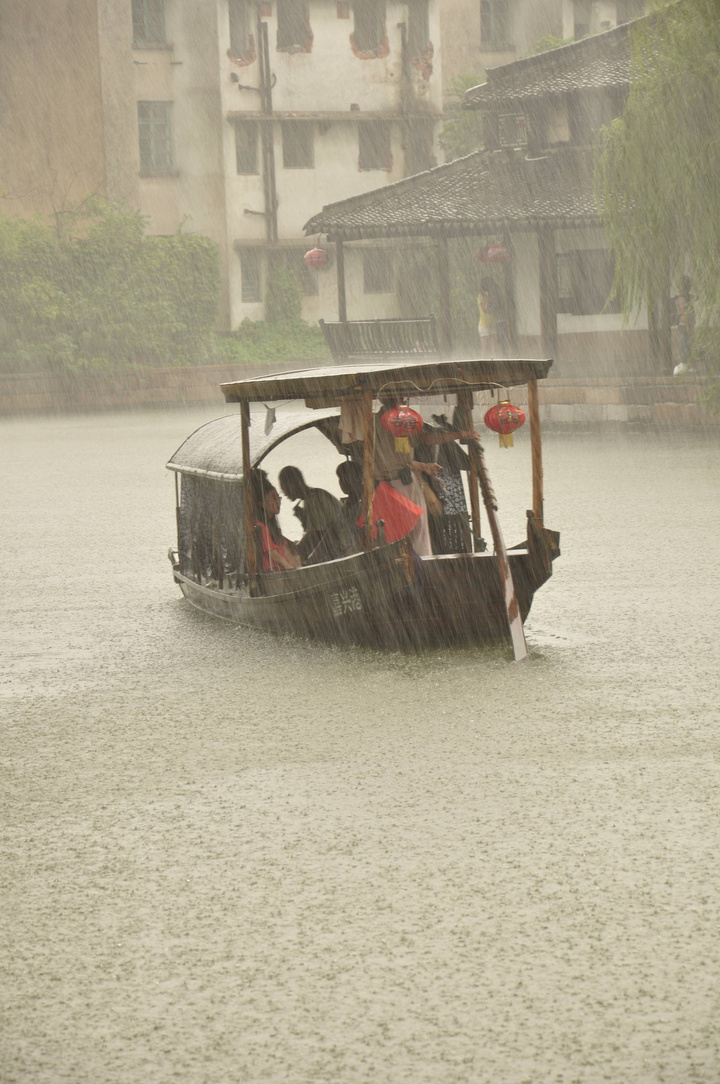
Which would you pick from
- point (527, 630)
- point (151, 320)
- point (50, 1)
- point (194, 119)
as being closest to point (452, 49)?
point (194, 119)

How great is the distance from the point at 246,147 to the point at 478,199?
1712 cm

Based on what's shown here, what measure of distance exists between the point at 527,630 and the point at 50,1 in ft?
134

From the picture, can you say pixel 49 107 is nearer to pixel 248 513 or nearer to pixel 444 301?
pixel 444 301

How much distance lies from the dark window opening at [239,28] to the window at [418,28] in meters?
5.26

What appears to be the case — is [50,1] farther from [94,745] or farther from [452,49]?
[94,745]

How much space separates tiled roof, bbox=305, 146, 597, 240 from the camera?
3075 centimetres

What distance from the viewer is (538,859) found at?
552 centimetres

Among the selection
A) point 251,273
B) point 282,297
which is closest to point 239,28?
point 251,273

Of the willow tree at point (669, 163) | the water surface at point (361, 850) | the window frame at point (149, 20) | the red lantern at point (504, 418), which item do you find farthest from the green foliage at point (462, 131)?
the red lantern at point (504, 418)

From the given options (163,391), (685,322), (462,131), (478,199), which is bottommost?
(163,391)

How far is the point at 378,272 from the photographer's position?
48531mm

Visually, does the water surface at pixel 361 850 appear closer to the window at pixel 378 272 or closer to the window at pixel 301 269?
the window at pixel 301 269

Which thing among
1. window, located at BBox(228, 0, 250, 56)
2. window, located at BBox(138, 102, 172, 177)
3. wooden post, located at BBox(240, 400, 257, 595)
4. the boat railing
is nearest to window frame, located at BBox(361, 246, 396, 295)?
window, located at BBox(138, 102, 172, 177)

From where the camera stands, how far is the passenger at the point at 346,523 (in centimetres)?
1047
